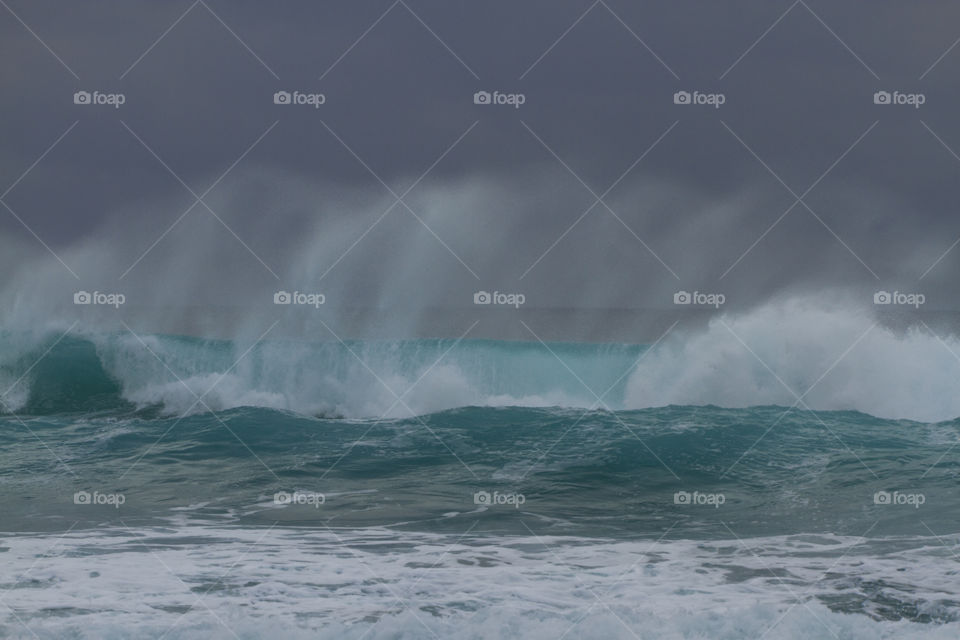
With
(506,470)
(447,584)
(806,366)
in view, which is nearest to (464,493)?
(506,470)

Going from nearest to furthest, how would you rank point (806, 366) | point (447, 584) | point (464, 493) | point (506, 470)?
point (447, 584)
point (464, 493)
point (506, 470)
point (806, 366)

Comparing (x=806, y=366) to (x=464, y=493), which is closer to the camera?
(x=464, y=493)

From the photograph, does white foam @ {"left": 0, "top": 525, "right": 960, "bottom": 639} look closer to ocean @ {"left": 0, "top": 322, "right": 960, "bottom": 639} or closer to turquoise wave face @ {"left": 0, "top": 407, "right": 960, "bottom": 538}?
ocean @ {"left": 0, "top": 322, "right": 960, "bottom": 639}

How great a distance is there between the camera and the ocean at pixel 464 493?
721 centimetres

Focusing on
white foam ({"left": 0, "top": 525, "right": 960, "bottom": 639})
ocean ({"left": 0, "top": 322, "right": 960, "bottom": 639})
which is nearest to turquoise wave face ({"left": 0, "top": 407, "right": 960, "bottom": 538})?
ocean ({"left": 0, "top": 322, "right": 960, "bottom": 639})

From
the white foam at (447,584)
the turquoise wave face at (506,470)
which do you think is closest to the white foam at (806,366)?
the turquoise wave face at (506,470)

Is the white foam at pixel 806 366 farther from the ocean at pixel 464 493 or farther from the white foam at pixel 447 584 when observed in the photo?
the white foam at pixel 447 584

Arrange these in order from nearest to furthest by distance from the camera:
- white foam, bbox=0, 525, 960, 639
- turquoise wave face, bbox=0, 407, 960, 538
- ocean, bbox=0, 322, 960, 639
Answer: white foam, bbox=0, 525, 960, 639 → ocean, bbox=0, 322, 960, 639 → turquoise wave face, bbox=0, 407, 960, 538

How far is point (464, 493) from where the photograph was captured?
11.4m

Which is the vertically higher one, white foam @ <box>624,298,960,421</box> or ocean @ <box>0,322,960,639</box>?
white foam @ <box>624,298,960,421</box>

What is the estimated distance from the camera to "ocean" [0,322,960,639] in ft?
23.6

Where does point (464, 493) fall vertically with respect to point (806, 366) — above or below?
below

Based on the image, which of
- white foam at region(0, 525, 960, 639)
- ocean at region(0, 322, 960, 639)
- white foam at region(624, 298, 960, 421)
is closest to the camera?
white foam at region(0, 525, 960, 639)

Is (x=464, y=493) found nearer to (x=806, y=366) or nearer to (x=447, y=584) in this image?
(x=447, y=584)
